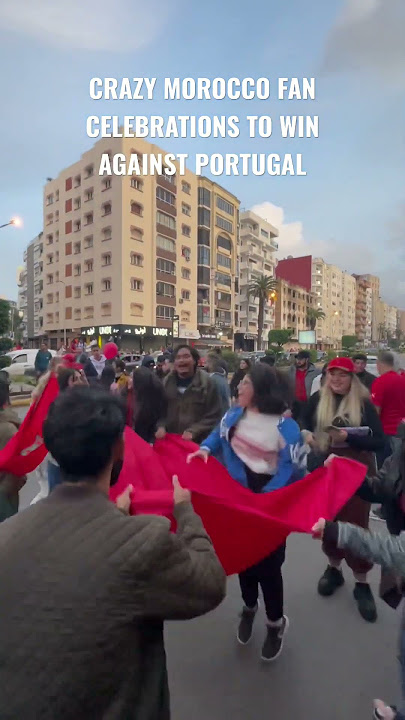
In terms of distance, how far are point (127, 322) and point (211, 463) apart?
45088 millimetres

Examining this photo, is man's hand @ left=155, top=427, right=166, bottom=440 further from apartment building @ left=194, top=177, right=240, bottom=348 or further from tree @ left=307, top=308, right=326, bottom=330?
tree @ left=307, top=308, right=326, bottom=330

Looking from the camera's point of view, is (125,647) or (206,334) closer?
(125,647)

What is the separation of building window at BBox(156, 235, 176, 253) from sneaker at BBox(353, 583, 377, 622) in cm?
5021

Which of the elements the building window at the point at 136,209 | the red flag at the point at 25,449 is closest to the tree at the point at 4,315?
the red flag at the point at 25,449

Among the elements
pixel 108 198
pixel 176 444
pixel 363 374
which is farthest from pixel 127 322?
pixel 176 444

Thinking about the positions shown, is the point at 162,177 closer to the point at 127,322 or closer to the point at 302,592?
the point at 127,322

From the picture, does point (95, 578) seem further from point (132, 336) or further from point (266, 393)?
point (132, 336)

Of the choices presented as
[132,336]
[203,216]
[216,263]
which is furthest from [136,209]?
[216,263]

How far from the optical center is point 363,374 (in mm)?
7824

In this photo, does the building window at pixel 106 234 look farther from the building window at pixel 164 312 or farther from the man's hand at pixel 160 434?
the man's hand at pixel 160 434

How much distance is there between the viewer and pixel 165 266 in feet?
175

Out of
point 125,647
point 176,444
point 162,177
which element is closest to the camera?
point 125,647

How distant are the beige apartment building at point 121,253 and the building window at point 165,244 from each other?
0.37 feet

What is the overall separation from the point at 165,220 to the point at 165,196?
8.63 ft
